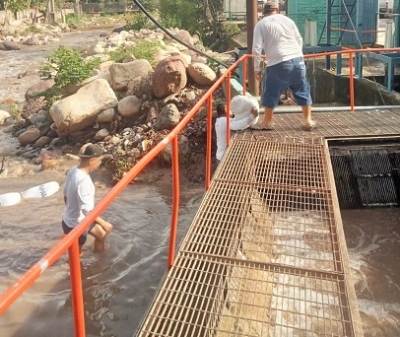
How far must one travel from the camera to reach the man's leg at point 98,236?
17.7ft

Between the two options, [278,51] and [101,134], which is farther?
[101,134]

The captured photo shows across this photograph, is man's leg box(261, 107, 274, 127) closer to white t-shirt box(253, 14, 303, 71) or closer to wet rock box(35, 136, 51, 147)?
white t-shirt box(253, 14, 303, 71)

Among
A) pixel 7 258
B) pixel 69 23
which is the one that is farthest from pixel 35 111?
pixel 69 23

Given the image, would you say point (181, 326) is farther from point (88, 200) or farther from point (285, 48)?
point (285, 48)

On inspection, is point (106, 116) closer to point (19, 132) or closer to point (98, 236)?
point (19, 132)

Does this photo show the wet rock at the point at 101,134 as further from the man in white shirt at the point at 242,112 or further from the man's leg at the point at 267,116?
the man's leg at the point at 267,116

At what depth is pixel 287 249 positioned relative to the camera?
4.25 meters

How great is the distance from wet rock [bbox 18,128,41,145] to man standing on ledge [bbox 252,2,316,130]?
23.1ft

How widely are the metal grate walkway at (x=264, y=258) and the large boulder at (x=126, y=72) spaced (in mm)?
6342

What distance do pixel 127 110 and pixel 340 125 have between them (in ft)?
16.4

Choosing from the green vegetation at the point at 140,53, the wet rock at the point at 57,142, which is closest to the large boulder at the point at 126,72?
the green vegetation at the point at 140,53

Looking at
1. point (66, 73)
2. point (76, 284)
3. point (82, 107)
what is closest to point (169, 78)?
point (82, 107)

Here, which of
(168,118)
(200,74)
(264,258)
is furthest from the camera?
(200,74)

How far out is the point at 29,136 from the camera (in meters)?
11.8
